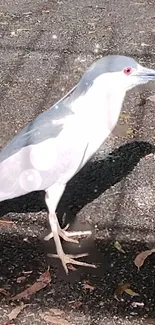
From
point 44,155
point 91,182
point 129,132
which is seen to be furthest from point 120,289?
point 129,132

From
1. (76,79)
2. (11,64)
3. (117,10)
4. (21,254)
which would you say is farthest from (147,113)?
(117,10)

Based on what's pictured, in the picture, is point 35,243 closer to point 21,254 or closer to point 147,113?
point 21,254

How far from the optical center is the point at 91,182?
9.77 ft

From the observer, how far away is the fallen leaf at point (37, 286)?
7.70 ft

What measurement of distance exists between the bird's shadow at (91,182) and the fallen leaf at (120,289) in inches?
17.8

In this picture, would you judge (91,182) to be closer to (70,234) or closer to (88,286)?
(70,234)

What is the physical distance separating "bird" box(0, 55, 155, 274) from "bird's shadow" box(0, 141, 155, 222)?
1.09 ft

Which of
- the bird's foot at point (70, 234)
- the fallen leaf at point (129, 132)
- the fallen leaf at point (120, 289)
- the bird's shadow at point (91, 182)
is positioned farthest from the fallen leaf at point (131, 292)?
the fallen leaf at point (129, 132)

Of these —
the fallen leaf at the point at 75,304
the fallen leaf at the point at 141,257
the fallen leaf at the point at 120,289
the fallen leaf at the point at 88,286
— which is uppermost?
the fallen leaf at the point at 75,304

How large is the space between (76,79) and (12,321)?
1.92 m

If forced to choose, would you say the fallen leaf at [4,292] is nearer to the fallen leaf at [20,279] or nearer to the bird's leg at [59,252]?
the fallen leaf at [20,279]

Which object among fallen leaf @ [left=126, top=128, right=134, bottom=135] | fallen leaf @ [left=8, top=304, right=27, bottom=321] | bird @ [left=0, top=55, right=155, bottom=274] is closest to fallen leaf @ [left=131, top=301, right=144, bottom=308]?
bird @ [left=0, top=55, right=155, bottom=274]

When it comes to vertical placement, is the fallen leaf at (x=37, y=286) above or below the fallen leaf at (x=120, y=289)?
above

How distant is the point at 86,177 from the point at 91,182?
44 mm
